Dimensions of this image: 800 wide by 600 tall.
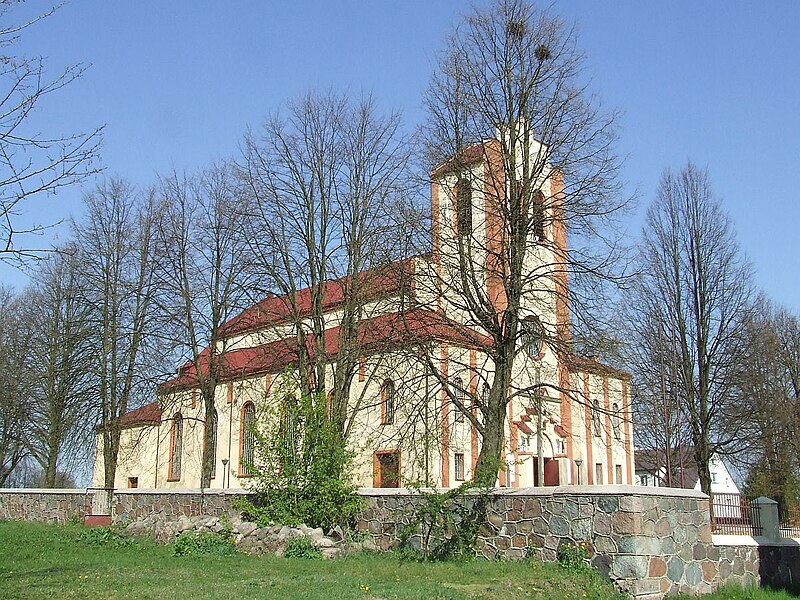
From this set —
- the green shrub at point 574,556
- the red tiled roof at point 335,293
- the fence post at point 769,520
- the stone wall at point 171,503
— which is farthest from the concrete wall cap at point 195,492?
the fence post at point 769,520

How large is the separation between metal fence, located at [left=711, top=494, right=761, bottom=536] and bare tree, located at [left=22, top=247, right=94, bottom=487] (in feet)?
78.1

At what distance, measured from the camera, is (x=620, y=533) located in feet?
41.0

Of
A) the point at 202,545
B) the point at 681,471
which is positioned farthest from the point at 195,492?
the point at 681,471

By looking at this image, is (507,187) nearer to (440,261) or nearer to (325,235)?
(440,261)

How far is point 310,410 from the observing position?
1938cm

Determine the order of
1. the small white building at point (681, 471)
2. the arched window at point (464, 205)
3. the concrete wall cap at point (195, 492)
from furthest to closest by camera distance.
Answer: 1. the small white building at point (681, 471)
2. the concrete wall cap at point (195, 492)
3. the arched window at point (464, 205)

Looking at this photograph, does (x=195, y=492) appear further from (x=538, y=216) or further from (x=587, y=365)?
(x=538, y=216)

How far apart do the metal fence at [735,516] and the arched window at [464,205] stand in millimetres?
8672

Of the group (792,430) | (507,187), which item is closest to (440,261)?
(507,187)

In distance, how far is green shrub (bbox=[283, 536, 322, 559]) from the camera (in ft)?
49.9

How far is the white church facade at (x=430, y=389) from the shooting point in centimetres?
1975

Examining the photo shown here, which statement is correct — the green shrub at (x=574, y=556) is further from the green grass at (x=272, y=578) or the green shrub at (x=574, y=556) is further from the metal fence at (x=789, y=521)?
the metal fence at (x=789, y=521)

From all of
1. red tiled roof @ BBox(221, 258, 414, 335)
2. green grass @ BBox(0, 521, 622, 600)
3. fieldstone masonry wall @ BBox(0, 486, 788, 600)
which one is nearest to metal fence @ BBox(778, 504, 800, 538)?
fieldstone masonry wall @ BBox(0, 486, 788, 600)

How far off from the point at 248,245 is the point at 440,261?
30.5 ft
